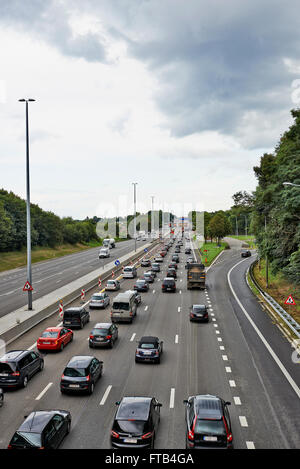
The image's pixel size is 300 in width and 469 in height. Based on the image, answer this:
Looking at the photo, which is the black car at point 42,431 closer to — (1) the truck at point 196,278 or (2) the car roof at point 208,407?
(2) the car roof at point 208,407

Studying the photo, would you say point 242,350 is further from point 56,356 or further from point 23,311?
point 23,311

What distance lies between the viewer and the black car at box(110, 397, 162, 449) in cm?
1137

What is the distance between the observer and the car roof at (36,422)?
434 inches

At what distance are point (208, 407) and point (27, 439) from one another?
5444 mm

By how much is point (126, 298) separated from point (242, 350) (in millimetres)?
9951

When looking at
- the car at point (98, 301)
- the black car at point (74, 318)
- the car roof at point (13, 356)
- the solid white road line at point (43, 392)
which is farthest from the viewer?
the car at point (98, 301)

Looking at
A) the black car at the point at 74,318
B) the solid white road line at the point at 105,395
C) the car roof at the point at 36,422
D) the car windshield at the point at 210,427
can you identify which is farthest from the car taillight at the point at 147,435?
the black car at the point at 74,318

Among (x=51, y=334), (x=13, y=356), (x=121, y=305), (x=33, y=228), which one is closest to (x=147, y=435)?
(x=13, y=356)

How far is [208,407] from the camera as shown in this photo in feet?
39.6

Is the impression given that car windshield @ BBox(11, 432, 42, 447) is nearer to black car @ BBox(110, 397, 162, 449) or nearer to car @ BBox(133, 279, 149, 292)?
black car @ BBox(110, 397, 162, 449)

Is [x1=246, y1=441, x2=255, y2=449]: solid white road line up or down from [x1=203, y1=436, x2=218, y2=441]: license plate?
down

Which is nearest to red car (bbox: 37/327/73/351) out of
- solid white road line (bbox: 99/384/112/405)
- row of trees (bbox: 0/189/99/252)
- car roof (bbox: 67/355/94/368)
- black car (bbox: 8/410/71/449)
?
car roof (bbox: 67/355/94/368)

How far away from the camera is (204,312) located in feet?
93.8

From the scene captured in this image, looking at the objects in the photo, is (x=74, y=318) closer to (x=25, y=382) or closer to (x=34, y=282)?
(x=25, y=382)
